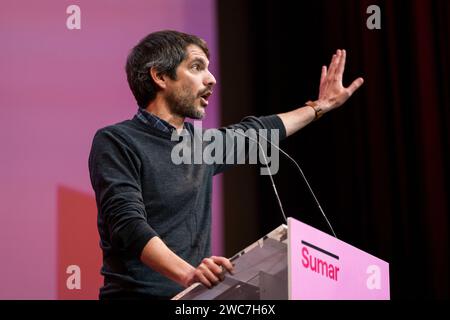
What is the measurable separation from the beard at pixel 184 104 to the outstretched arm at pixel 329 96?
0.34 metres

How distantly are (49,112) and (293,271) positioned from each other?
1653 millimetres

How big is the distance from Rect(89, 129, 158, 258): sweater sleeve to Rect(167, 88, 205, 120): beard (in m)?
0.26

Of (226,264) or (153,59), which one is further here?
(153,59)

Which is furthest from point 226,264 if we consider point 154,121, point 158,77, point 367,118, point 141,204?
point 367,118

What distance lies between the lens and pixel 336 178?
9.66ft

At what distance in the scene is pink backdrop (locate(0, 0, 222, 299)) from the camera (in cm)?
256

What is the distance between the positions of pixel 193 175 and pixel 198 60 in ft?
1.28

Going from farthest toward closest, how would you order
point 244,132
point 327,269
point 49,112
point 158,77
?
point 49,112, point 244,132, point 158,77, point 327,269

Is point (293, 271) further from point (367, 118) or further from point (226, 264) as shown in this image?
point (367, 118)

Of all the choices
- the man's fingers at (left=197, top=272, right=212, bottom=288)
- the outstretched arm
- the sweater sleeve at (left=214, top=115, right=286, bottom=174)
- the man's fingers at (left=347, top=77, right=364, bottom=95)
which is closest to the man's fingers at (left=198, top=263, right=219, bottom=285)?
the man's fingers at (left=197, top=272, right=212, bottom=288)

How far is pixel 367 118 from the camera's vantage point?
2863 mm

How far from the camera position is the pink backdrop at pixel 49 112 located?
256cm

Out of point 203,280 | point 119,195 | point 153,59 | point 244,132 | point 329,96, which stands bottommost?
point 203,280
